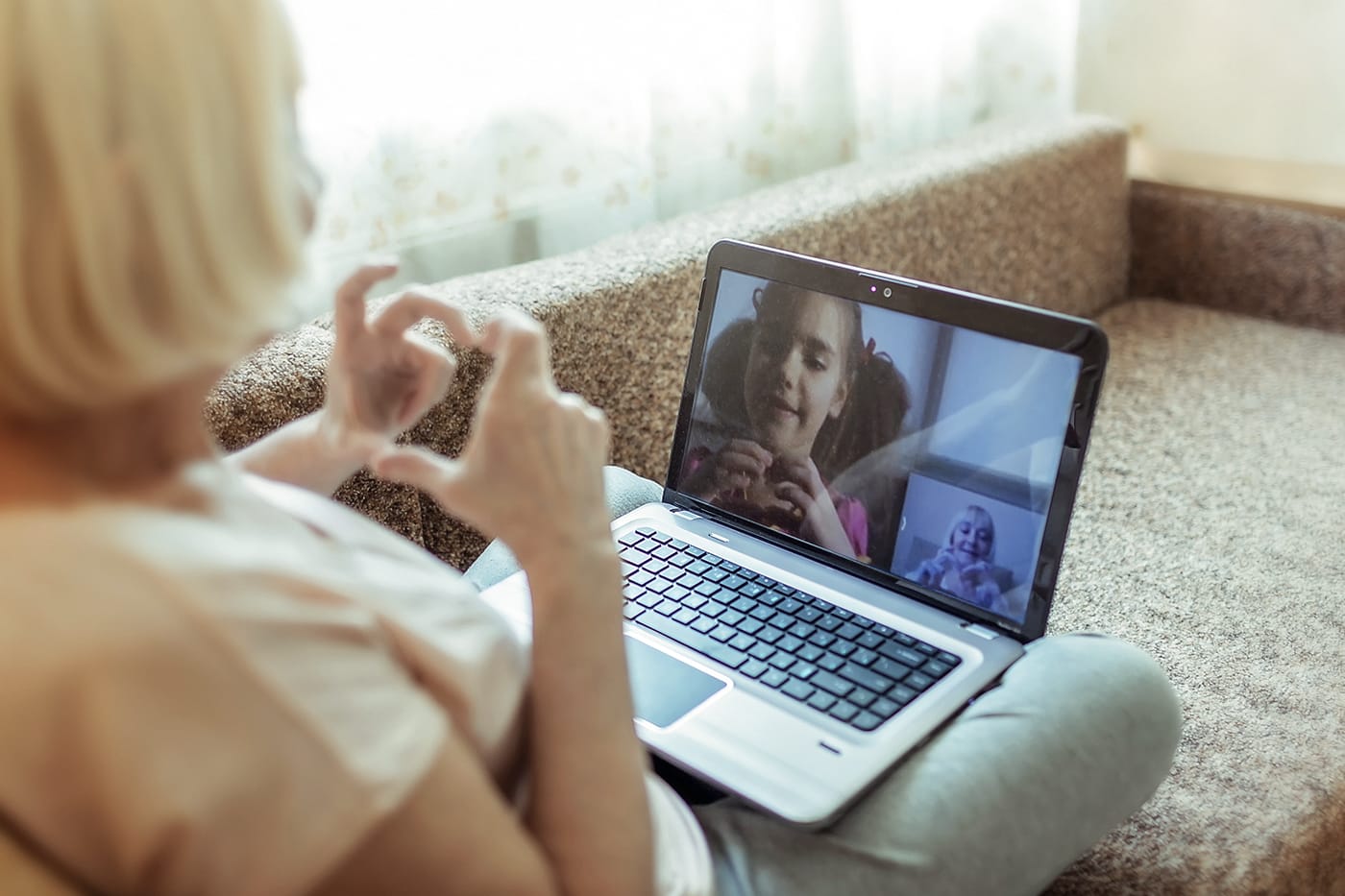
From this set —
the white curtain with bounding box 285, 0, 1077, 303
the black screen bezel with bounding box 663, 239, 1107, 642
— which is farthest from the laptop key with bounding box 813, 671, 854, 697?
the white curtain with bounding box 285, 0, 1077, 303

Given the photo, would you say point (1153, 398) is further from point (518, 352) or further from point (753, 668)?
point (518, 352)

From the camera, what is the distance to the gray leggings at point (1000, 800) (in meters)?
0.73

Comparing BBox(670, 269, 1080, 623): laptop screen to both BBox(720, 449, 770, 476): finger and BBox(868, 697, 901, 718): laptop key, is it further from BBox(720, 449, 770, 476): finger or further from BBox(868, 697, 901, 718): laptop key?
BBox(868, 697, 901, 718): laptop key

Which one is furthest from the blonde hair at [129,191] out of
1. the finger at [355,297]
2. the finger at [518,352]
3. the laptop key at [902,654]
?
the laptop key at [902,654]

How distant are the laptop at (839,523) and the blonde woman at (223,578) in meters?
0.20

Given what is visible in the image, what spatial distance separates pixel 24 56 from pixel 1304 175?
1.84 meters

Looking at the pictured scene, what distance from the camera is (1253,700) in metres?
1.02

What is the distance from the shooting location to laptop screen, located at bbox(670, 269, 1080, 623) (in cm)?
86

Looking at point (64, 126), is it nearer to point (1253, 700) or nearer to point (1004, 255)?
point (1253, 700)

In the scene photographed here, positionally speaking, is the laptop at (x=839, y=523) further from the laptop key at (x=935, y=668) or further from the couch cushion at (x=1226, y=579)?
the couch cushion at (x=1226, y=579)

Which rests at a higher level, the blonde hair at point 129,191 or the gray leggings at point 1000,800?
the blonde hair at point 129,191

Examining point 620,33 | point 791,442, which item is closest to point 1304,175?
point 620,33

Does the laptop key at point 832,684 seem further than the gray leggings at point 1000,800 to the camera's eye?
Yes

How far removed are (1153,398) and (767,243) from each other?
55 cm
